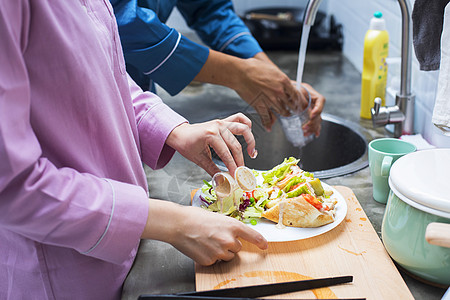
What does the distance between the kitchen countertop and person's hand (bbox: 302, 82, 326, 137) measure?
0.38ft

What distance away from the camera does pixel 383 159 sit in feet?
3.33

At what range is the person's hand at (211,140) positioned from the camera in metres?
0.96

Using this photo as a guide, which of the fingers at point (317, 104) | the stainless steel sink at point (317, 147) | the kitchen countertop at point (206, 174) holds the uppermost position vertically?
the fingers at point (317, 104)

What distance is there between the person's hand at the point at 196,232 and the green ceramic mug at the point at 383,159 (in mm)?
354

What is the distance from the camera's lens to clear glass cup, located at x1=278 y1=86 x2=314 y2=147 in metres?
1.49

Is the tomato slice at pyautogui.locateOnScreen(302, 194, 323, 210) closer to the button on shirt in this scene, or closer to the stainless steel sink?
the button on shirt

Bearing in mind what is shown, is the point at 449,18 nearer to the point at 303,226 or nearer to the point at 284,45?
the point at 303,226

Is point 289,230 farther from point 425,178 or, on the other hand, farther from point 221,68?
point 221,68

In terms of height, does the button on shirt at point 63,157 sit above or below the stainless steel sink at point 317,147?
above

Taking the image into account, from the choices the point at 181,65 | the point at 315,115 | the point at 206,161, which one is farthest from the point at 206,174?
the point at 315,115

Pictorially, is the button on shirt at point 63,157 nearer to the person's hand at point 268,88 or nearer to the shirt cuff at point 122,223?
the shirt cuff at point 122,223

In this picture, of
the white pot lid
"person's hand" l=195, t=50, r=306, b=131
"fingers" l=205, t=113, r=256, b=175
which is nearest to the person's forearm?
"person's hand" l=195, t=50, r=306, b=131

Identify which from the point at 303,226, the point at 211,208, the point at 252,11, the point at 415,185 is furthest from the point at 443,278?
the point at 252,11

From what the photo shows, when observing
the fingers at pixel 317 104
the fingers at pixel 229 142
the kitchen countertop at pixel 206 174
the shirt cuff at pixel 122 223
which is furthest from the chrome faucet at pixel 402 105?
the shirt cuff at pixel 122 223
